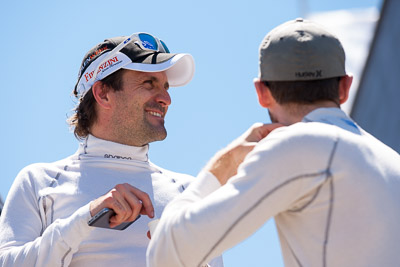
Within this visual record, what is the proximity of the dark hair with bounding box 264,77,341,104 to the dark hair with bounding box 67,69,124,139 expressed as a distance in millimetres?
1757

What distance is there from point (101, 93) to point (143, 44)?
0.34 metres

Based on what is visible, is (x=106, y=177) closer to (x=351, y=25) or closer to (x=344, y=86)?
(x=344, y=86)

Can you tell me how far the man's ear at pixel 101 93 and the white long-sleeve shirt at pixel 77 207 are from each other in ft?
0.77

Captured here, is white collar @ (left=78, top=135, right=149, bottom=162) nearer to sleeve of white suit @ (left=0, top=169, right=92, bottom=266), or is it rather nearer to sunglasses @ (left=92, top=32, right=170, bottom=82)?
sunglasses @ (left=92, top=32, right=170, bottom=82)

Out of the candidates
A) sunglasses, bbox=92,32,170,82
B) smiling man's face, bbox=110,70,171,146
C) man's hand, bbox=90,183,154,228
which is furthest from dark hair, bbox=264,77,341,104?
sunglasses, bbox=92,32,170,82

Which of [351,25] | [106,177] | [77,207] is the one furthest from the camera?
[351,25]

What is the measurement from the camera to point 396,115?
432 inches

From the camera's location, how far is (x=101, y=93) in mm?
3736

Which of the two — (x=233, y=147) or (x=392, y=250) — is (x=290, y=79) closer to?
(x=233, y=147)

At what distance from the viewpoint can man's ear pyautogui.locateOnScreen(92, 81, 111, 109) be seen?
3.71 meters

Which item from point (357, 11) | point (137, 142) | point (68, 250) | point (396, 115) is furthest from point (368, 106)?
point (68, 250)

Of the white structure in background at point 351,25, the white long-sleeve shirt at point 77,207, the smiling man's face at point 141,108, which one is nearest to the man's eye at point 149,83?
the smiling man's face at point 141,108

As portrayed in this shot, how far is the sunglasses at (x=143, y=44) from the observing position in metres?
3.62

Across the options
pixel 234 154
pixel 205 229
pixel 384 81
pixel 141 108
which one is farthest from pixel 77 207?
pixel 384 81
